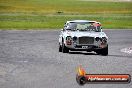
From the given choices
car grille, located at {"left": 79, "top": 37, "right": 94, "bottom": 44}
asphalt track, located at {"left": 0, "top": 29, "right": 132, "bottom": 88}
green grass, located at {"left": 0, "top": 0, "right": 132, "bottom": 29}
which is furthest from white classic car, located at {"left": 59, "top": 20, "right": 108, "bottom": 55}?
green grass, located at {"left": 0, "top": 0, "right": 132, "bottom": 29}

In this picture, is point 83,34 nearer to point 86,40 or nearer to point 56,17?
point 86,40

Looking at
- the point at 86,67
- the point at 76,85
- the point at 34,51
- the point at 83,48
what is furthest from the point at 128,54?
the point at 76,85

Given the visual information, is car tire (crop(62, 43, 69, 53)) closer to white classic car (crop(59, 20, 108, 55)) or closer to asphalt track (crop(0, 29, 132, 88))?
white classic car (crop(59, 20, 108, 55))

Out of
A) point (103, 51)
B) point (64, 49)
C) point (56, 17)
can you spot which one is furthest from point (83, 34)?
point (56, 17)

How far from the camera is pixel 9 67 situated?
1872 centimetres

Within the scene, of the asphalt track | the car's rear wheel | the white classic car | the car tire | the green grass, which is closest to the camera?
the asphalt track

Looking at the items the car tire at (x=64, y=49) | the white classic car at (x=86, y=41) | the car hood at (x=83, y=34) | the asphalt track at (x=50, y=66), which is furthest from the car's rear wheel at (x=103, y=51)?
the car tire at (x=64, y=49)

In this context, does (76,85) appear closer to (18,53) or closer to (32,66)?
(32,66)

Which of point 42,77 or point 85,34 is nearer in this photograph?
point 42,77

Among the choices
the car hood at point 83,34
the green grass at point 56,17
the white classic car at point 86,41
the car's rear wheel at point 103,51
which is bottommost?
the green grass at point 56,17

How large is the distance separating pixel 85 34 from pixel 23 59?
10.6ft

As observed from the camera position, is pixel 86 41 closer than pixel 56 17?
Yes

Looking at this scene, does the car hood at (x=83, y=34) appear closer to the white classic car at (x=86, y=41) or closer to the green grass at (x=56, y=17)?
the white classic car at (x=86, y=41)

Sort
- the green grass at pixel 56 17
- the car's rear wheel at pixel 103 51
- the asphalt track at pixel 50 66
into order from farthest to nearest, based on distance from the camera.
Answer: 1. the green grass at pixel 56 17
2. the car's rear wheel at pixel 103 51
3. the asphalt track at pixel 50 66
